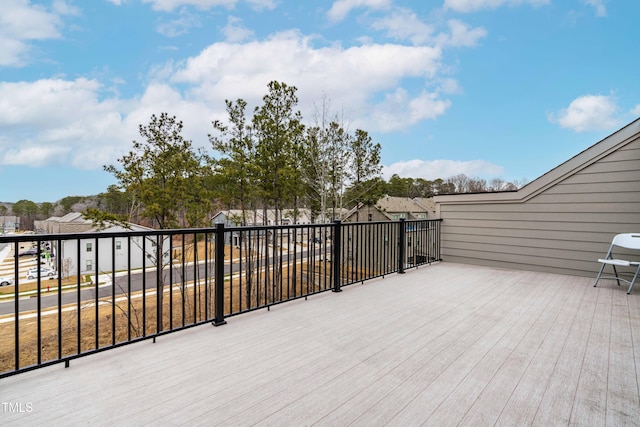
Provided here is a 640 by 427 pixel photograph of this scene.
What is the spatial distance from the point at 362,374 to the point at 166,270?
12.2 m

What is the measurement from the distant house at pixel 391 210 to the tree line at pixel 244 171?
2.78ft

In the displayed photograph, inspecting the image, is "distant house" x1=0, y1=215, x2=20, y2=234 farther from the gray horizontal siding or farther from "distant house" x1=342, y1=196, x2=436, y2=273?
the gray horizontal siding

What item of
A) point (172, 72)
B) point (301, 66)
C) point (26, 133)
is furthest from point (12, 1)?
point (301, 66)

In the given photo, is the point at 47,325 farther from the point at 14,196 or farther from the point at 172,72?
the point at 172,72

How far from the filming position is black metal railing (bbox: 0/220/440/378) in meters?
→ 1.88

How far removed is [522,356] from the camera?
2.05m

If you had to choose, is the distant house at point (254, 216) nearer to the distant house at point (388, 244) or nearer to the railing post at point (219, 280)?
the distant house at point (388, 244)

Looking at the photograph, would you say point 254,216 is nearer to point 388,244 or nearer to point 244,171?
point 244,171

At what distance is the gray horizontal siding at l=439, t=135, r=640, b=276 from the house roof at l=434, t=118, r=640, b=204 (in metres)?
0.04

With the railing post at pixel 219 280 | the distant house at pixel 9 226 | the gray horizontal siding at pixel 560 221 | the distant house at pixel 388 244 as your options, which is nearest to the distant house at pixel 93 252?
the railing post at pixel 219 280

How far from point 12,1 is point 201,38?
14.7 feet

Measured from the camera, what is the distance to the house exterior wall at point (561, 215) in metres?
4.28

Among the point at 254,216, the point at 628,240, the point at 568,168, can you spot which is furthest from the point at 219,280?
the point at 254,216

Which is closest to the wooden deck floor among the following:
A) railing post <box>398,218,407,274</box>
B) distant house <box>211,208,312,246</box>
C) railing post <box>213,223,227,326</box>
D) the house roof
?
railing post <box>213,223,227,326</box>
